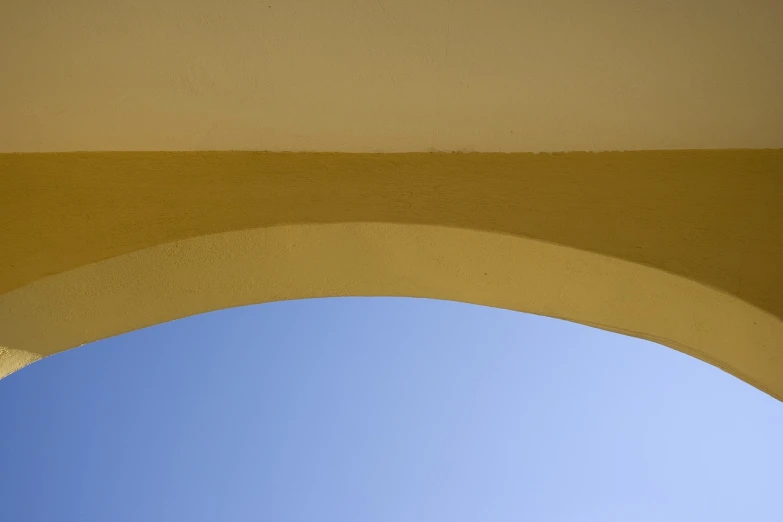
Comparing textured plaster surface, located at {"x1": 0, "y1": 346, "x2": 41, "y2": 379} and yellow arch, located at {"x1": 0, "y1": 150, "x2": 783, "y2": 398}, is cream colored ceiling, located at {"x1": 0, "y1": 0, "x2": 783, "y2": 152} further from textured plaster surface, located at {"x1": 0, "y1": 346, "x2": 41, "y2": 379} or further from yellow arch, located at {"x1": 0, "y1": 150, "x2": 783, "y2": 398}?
textured plaster surface, located at {"x1": 0, "y1": 346, "x2": 41, "y2": 379}

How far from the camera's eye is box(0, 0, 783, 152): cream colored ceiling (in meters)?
1.52

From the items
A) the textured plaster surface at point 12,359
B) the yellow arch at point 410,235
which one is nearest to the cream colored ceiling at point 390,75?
the yellow arch at point 410,235

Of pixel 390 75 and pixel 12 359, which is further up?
pixel 390 75

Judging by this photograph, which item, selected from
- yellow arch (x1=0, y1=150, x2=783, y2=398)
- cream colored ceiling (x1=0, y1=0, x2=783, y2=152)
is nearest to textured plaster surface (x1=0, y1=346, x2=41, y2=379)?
yellow arch (x1=0, y1=150, x2=783, y2=398)

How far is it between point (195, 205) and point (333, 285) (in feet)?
1.30

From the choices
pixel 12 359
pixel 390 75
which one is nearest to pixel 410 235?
pixel 390 75

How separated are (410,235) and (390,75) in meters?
0.37

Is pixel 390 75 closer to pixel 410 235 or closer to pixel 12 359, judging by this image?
pixel 410 235

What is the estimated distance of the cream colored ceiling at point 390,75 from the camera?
5.00 feet

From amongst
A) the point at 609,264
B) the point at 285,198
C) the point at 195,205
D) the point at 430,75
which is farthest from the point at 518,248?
the point at 195,205

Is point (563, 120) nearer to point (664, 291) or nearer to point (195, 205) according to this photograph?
point (664, 291)

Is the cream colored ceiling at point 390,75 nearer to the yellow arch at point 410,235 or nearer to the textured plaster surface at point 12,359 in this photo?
the yellow arch at point 410,235

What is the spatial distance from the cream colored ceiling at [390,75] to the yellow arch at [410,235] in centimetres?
6

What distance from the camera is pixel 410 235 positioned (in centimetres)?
171
